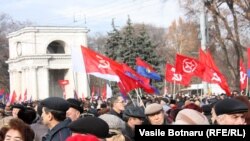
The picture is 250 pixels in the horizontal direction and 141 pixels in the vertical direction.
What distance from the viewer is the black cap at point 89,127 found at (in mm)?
3709

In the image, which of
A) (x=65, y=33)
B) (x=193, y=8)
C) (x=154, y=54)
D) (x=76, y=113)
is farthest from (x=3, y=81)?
(x=76, y=113)

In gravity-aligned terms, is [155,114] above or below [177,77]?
below

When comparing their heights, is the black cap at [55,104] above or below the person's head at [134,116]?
above

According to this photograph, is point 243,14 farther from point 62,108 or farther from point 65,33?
point 65,33

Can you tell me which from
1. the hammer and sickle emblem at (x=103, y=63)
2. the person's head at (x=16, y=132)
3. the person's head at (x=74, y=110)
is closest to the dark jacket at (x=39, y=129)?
the person's head at (x=74, y=110)

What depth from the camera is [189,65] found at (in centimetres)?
1638

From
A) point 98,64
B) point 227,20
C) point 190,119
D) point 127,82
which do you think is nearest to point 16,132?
point 190,119

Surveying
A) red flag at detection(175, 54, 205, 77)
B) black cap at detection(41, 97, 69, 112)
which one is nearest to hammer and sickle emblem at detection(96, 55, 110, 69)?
red flag at detection(175, 54, 205, 77)

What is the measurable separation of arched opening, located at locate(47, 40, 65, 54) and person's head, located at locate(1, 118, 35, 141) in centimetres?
5940

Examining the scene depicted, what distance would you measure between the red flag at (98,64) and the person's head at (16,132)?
7.91 meters

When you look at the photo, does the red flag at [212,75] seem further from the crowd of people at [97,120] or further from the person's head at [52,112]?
the person's head at [52,112]

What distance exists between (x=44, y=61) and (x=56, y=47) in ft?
17.8

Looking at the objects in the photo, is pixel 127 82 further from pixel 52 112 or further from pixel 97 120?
pixel 97 120

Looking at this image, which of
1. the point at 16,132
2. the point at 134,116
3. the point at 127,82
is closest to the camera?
the point at 16,132
